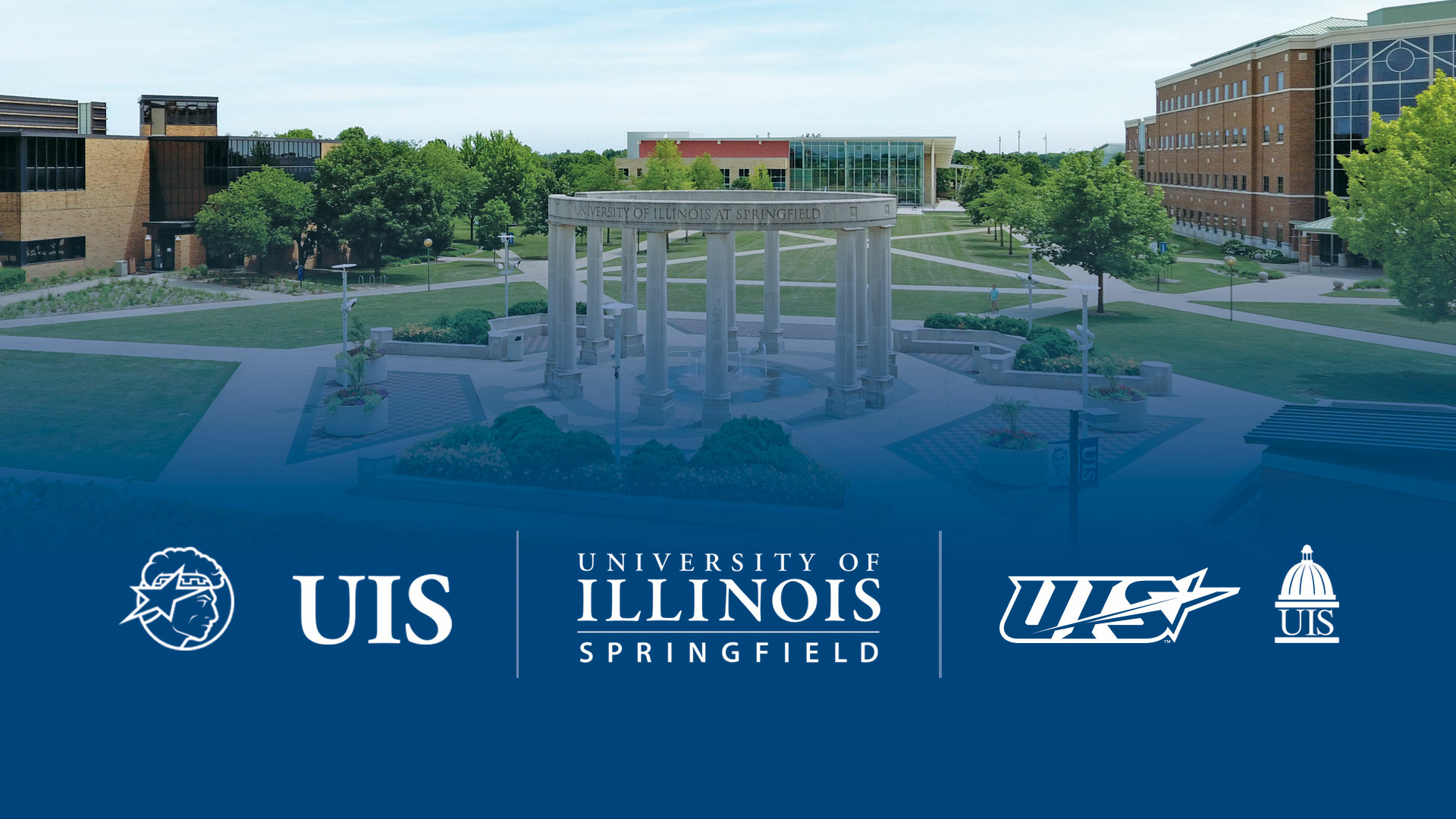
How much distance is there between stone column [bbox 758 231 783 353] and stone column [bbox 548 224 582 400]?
9.47 metres

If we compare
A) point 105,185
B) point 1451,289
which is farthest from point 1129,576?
point 105,185

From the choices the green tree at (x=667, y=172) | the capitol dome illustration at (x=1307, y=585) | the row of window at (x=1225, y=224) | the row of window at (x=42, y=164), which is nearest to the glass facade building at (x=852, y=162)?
the green tree at (x=667, y=172)

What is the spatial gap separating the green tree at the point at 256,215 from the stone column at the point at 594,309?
3691cm

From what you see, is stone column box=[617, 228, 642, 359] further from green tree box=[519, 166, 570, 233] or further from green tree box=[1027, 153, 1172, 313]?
green tree box=[519, 166, 570, 233]

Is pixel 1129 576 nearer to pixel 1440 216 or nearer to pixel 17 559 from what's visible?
pixel 17 559

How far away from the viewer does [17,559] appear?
22.1 metres

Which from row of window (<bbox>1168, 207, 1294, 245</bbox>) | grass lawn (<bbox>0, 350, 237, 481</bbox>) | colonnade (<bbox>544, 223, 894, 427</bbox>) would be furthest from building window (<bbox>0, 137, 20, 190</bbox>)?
row of window (<bbox>1168, 207, 1294, 245</bbox>)

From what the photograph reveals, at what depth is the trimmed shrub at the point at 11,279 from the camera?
209ft

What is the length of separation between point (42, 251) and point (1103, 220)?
56926mm

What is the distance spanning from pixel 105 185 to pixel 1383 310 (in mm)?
69971

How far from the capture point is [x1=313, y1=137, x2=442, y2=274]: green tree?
2867 inches

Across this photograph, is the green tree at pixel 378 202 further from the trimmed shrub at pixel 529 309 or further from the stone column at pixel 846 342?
the stone column at pixel 846 342

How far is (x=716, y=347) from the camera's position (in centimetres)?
3341

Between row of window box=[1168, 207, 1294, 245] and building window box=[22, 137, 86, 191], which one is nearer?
building window box=[22, 137, 86, 191]
